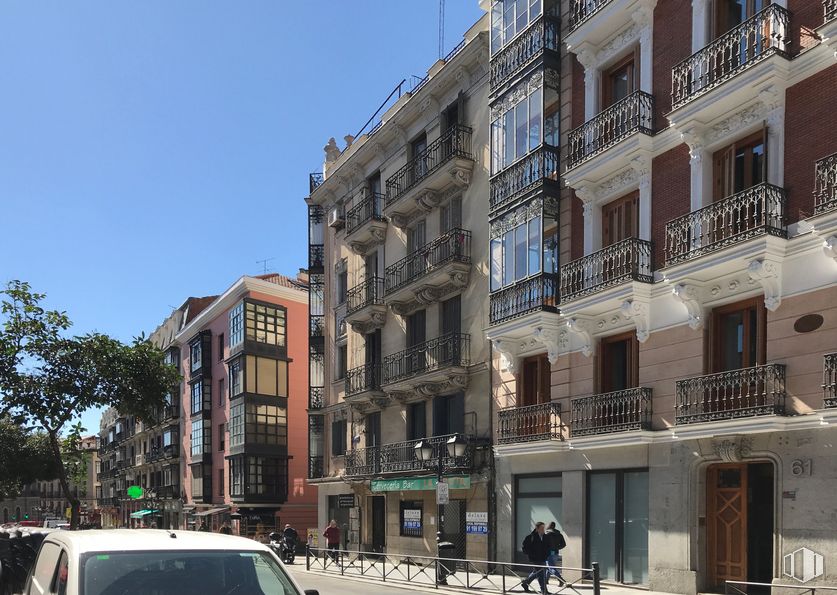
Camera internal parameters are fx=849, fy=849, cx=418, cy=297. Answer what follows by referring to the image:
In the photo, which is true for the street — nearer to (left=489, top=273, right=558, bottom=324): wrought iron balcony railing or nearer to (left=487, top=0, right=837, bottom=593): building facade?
(left=487, top=0, right=837, bottom=593): building facade

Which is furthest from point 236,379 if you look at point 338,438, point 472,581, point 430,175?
point 472,581

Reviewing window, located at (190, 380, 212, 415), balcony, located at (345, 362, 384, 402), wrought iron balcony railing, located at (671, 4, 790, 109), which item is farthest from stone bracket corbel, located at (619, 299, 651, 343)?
window, located at (190, 380, 212, 415)

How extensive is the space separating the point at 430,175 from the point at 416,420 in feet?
28.1

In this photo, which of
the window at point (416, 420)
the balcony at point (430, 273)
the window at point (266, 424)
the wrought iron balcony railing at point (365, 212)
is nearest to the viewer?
the balcony at point (430, 273)

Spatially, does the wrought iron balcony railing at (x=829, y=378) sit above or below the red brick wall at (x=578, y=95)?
below

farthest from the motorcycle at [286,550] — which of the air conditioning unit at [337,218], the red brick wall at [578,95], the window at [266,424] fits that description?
the red brick wall at [578,95]

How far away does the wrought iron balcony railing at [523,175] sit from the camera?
22828 millimetres

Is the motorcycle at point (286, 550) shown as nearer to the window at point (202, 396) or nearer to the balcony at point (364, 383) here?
the balcony at point (364, 383)

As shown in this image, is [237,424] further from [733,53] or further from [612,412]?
[733,53]

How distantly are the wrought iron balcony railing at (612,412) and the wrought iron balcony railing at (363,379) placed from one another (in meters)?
12.0

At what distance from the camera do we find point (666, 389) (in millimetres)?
18578

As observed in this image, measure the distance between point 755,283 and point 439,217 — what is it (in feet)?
46.5

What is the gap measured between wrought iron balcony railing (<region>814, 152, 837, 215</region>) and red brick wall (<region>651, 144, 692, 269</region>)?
336 cm

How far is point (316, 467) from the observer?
3775 cm
